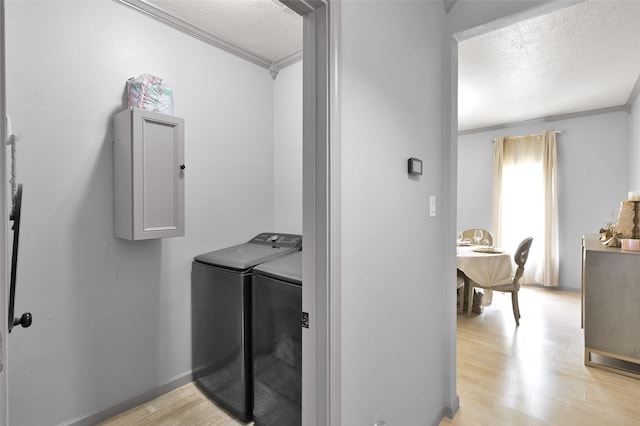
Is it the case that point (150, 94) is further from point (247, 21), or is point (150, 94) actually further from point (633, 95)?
point (633, 95)

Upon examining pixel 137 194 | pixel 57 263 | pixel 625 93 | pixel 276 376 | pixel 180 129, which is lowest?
pixel 276 376

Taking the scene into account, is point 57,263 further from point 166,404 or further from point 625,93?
point 625,93

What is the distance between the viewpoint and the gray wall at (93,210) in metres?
1.71

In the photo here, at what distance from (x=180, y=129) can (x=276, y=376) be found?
1593 mm

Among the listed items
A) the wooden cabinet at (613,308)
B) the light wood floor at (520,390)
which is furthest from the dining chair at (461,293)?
the wooden cabinet at (613,308)

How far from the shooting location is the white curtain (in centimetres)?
500

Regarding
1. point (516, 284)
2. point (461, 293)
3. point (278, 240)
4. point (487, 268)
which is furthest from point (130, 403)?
point (516, 284)

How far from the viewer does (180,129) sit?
81.6 inches

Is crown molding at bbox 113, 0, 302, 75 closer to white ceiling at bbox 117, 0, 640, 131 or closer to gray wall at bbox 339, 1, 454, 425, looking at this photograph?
white ceiling at bbox 117, 0, 640, 131

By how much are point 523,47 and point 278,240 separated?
9.08 feet

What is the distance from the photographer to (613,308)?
8.31 feet

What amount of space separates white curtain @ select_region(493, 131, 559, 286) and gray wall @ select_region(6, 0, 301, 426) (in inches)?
187

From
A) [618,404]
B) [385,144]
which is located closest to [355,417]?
[385,144]

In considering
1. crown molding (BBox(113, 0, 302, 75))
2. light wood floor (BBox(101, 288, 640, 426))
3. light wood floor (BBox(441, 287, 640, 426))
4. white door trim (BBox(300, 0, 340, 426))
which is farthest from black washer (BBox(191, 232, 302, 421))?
crown molding (BBox(113, 0, 302, 75))
